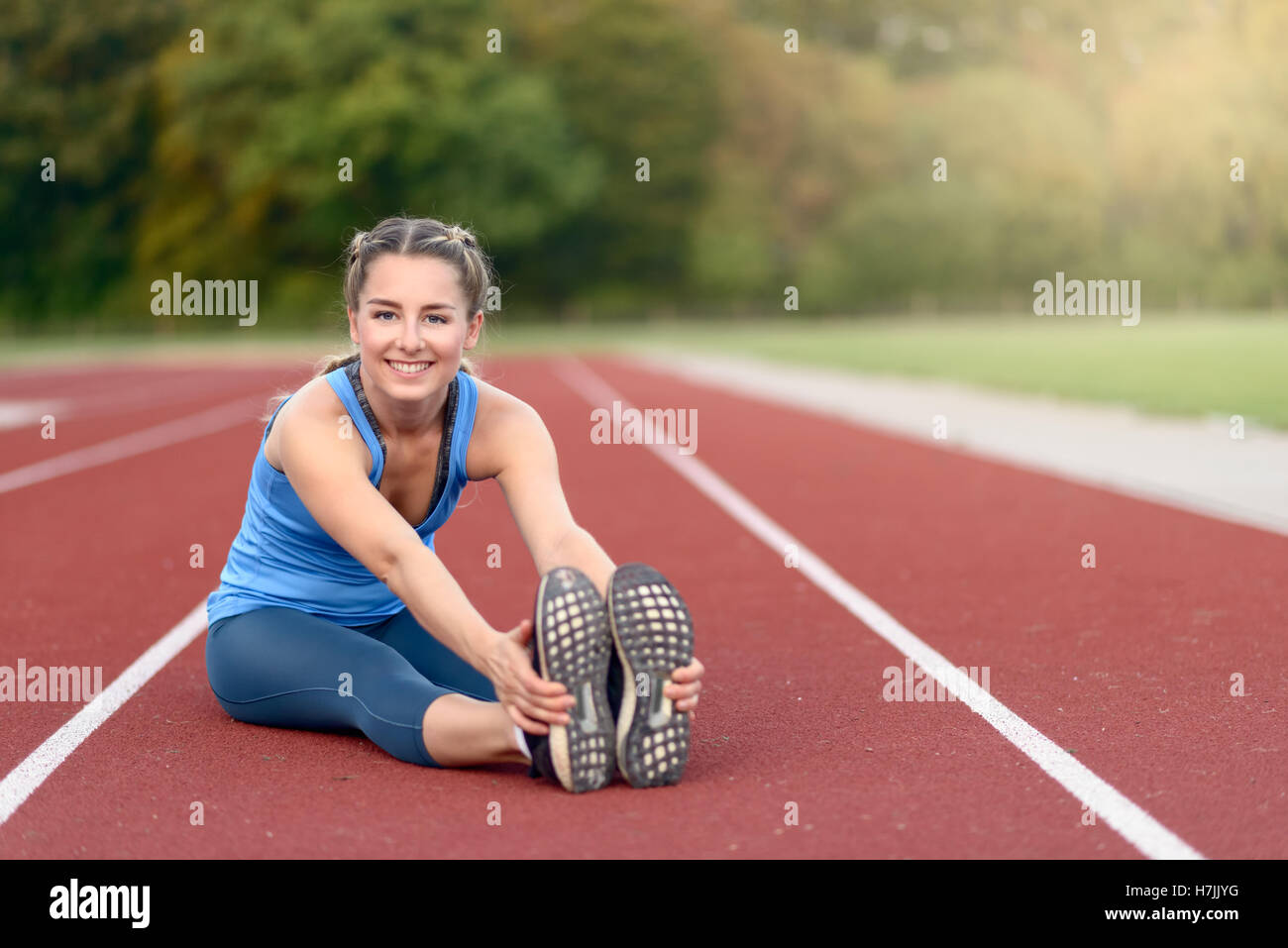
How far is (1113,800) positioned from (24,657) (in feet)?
15.3

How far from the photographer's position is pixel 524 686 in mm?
4102

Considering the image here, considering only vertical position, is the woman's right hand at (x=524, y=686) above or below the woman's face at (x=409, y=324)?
below

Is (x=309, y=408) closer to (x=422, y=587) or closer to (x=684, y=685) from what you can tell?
(x=422, y=587)

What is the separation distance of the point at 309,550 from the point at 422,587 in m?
0.87

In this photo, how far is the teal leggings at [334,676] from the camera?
4652 millimetres

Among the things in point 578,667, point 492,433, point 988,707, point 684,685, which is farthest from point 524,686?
point 988,707

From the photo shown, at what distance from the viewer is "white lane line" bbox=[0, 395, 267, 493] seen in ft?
45.9

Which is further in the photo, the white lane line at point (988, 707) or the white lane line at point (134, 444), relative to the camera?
the white lane line at point (134, 444)

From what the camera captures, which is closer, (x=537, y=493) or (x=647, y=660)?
(x=647, y=660)

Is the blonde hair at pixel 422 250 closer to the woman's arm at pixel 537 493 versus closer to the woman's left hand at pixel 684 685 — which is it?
the woman's arm at pixel 537 493

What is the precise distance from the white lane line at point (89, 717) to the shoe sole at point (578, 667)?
162 cm

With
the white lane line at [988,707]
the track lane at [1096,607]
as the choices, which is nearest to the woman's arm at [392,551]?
the white lane line at [988,707]

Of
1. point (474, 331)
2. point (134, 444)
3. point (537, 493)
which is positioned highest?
point (474, 331)
